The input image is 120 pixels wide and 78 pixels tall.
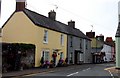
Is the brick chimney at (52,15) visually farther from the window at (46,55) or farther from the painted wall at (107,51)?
the painted wall at (107,51)

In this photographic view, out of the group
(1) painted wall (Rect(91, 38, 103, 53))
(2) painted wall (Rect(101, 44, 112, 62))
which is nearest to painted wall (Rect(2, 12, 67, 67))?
(1) painted wall (Rect(91, 38, 103, 53))

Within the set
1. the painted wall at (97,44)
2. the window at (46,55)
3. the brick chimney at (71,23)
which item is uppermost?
the brick chimney at (71,23)

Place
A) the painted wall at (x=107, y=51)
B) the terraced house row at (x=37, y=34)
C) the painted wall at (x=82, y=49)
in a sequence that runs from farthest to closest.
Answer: the painted wall at (x=107, y=51) < the painted wall at (x=82, y=49) < the terraced house row at (x=37, y=34)

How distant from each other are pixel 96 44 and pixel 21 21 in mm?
41154

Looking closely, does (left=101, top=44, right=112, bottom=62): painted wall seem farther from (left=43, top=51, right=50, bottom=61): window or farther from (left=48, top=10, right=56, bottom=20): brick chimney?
(left=43, top=51, right=50, bottom=61): window

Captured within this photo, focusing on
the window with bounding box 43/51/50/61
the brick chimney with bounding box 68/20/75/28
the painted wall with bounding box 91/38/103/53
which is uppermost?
the brick chimney with bounding box 68/20/75/28

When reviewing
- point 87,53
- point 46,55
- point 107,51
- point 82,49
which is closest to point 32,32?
point 46,55

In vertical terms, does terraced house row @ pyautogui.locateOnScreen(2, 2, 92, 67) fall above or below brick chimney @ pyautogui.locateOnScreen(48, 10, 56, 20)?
below

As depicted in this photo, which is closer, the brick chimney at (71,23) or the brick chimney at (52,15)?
the brick chimney at (52,15)

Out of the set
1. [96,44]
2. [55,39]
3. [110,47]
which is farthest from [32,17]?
[110,47]

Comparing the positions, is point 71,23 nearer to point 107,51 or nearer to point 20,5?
point 20,5

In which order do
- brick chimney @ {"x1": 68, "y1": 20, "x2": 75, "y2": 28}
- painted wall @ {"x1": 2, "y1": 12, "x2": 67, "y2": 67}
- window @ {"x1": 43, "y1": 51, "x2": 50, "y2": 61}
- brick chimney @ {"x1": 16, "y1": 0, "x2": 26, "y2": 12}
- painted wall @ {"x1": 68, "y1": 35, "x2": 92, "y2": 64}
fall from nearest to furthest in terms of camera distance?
painted wall @ {"x1": 2, "y1": 12, "x2": 67, "y2": 67} < brick chimney @ {"x1": 16, "y1": 0, "x2": 26, "y2": 12} < window @ {"x1": 43, "y1": 51, "x2": 50, "y2": 61} < painted wall @ {"x1": 68, "y1": 35, "x2": 92, "y2": 64} < brick chimney @ {"x1": 68, "y1": 20, "x2": 75, "y2": 28}

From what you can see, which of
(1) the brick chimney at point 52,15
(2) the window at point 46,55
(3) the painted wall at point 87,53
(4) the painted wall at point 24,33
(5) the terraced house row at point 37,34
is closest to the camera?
(4) the painted wall at point 24,33

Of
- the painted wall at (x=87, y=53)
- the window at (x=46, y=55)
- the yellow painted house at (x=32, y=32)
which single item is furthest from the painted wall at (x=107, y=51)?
the window at (x=46, y=55)
